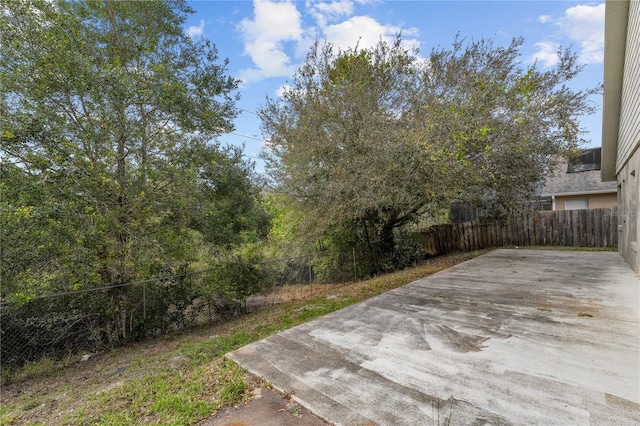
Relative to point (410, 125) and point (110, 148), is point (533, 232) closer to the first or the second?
point (410, 125)

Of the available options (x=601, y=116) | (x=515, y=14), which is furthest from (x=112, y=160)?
(x=601, y=116)

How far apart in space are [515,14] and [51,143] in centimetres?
926

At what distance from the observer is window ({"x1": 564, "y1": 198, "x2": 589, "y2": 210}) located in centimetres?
1345

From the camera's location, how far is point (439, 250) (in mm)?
12484

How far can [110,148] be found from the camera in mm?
4770

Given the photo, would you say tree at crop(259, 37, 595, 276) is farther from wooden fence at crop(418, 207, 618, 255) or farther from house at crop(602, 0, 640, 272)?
wooden fence at crop(418, 207, 618, 255)

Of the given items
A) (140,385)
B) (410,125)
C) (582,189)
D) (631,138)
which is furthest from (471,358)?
(582,189)

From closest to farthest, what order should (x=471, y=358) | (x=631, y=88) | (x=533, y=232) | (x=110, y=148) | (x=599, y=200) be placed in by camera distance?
1. (x=471, y=358)
2. (x=110, y=148)
3. (x=631, y=88)
4. (x=533, y=232)
5. (x=599, y=200)

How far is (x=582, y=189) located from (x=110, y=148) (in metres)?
17.4

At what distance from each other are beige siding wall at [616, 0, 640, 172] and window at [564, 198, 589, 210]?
28.8 ft

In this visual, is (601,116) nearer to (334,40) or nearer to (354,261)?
(334,40)

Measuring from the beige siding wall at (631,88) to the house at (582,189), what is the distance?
709 cm

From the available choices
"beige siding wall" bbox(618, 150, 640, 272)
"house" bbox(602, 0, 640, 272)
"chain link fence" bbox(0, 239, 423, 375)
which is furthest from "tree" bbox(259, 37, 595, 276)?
"chain link fence" bbox(0, 239, 423, 375)

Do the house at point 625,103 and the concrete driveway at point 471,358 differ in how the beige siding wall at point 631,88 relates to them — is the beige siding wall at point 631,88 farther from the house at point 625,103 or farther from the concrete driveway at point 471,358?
the concrete driveway at point 471,358
